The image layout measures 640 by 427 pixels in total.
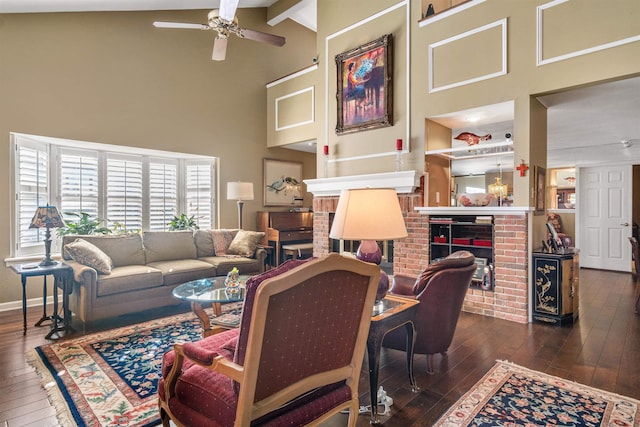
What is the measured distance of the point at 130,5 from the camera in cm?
482

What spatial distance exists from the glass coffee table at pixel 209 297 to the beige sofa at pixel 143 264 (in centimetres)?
81

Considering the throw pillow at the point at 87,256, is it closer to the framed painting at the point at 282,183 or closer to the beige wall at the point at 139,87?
the beige wall at the point at 139,87

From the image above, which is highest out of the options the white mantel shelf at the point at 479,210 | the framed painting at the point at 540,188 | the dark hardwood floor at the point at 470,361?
the framed painting at the point at 540,188

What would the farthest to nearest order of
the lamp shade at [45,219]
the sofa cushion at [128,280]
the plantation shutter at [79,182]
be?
the plantation shutter at [79,182]
the sofa cushion at [128,280]
the lamp shade at [45,219]

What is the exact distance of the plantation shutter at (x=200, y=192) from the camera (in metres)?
6.13

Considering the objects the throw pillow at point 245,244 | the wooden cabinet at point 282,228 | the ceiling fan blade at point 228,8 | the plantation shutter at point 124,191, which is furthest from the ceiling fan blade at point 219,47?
the wooden cabinet at point 282,228

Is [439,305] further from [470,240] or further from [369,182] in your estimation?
[369,182]

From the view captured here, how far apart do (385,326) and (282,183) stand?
535 centimetres

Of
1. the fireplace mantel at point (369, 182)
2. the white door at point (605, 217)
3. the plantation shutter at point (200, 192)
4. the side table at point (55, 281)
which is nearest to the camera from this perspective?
the side table at point (55, 281)

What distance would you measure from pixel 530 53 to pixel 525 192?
1462 mm

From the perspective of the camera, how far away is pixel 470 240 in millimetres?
4293

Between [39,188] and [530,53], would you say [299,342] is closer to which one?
[530,53]

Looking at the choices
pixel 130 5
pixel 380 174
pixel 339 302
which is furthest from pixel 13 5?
pixel 339 302

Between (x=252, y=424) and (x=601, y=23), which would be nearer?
(x=252, y=424)
